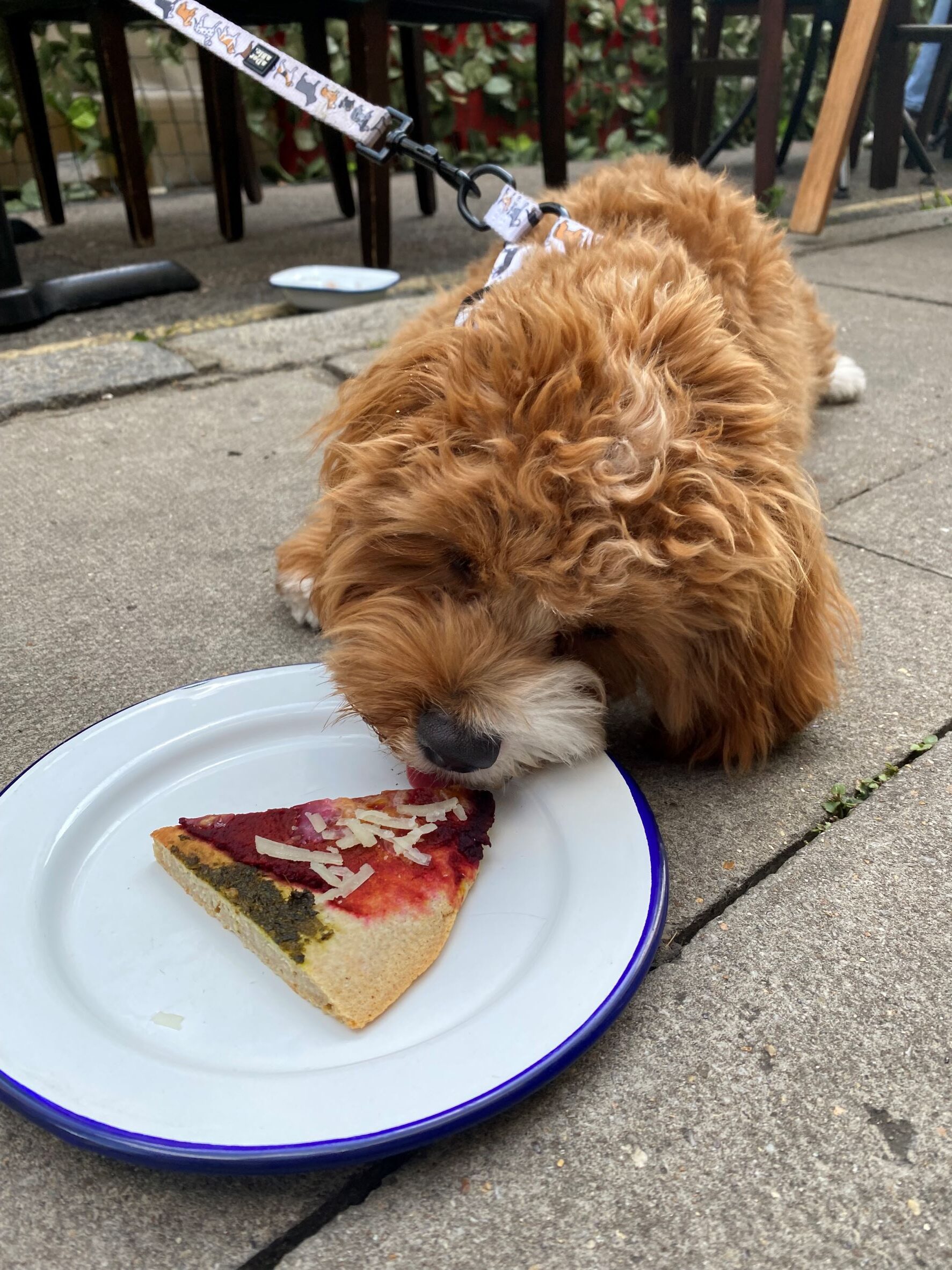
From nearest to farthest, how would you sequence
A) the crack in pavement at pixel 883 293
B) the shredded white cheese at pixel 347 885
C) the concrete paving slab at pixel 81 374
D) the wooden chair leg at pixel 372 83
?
1. the shredded white cheese at pixel 347 885
2. the concrete paving slab at pixel 81 374
3. the wooden chair leg at pixel 372 83
4. the crack in pavement at pixel 883 293

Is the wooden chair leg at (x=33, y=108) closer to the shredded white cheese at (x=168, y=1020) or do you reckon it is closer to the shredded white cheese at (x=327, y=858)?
the shredded white cheese at (x=327, y=858)

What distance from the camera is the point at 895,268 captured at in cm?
580

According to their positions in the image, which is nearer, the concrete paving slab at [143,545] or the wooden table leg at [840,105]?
the concrete paving slab at [143,545]

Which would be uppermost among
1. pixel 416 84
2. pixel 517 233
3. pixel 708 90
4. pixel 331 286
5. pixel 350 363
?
pixel 416 84

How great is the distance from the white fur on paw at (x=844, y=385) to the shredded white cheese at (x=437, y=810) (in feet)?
9.41

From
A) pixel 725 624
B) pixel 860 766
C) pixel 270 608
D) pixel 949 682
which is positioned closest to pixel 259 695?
pixel 270 608

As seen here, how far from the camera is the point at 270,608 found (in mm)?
2561

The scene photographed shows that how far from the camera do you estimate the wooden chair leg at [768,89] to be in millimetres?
5613

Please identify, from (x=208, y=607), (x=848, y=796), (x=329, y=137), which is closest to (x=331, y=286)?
(x=329, y=137)

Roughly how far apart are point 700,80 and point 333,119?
5.30 m

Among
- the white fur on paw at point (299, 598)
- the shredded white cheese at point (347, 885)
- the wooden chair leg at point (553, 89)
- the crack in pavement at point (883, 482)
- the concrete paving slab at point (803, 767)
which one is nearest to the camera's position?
the shredded white cheese at point (347, 885)

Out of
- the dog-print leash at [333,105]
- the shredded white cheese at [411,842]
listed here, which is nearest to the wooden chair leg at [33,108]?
the dog-print leash at [333,105]

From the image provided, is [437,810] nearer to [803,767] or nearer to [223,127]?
[803,767]

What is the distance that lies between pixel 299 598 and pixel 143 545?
2.24ft
